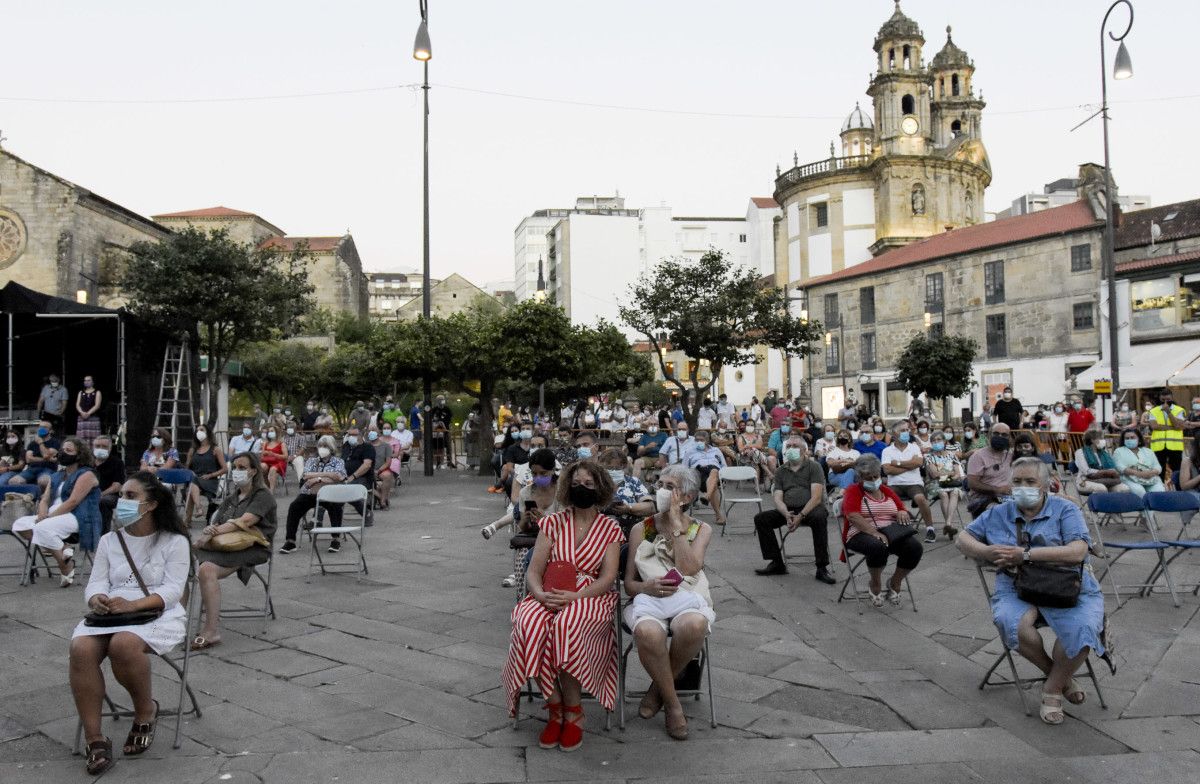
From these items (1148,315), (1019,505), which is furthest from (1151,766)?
(1148,315)

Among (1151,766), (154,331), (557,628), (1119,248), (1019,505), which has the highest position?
(1119,248)

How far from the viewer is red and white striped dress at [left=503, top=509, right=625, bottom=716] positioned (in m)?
4.56

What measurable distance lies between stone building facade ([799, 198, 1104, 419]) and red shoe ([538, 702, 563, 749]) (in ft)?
125

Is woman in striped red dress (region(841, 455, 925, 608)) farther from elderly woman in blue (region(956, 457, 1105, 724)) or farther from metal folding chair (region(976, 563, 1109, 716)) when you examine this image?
elderly woman in blue (region(956, 457, 1105, 724))

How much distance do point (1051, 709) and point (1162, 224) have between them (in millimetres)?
42146

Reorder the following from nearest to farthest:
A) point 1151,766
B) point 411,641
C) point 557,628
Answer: point 1151,766, point 557,628, point 411,641

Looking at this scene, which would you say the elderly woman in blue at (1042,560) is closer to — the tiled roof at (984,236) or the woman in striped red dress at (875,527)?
the woman in striped red dress at (875,527)

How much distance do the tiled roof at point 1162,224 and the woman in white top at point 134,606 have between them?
137 ft

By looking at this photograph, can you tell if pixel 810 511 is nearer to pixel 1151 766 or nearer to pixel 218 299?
pixel 1151 766

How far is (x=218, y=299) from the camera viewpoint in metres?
20.5

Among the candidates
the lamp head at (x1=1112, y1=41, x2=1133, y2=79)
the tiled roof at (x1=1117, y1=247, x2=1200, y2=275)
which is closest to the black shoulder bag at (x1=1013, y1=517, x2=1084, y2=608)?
the lamp head at (x1=1112, y1=41, x2=1133, y2=79)

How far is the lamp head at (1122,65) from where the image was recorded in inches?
723

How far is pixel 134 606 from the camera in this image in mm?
4594

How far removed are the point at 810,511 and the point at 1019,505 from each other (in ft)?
11.7
